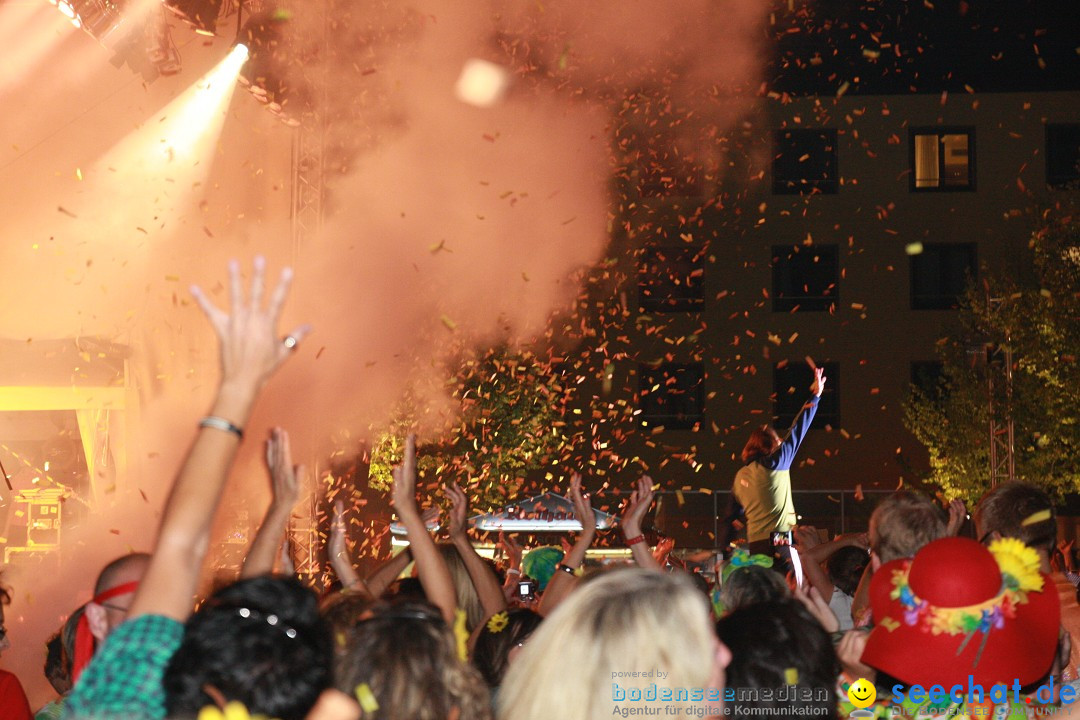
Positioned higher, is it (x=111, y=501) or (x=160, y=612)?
(x=160, y=612)

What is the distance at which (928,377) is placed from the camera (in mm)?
23297

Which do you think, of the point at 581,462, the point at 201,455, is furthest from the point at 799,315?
the point at 201,455

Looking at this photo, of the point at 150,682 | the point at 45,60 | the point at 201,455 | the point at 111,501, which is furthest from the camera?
the point at 111,501

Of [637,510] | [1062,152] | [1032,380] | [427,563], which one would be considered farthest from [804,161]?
[427,563]

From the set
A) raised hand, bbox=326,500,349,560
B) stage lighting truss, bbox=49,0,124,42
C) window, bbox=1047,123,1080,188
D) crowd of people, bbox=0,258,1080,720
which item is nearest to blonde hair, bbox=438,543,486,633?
crowd of people, bbox=0,258,1080,720

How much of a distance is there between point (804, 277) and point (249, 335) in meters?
23.2

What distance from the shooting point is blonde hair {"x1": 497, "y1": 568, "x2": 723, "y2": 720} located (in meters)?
1.76

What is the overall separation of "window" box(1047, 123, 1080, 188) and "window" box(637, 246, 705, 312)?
809 cm

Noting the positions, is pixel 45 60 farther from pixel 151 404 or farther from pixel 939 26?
pixel 939 26

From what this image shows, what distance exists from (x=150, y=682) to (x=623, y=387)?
872 inches

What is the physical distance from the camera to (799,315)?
2366 centimetres

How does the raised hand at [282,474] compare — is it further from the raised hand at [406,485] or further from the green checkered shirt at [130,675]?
the green checkered shirt at [130,675]

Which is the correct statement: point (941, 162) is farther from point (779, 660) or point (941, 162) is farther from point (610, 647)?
point (610, 647)

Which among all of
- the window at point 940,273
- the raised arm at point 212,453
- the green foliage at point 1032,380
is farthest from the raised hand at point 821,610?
the window at point 940,273
